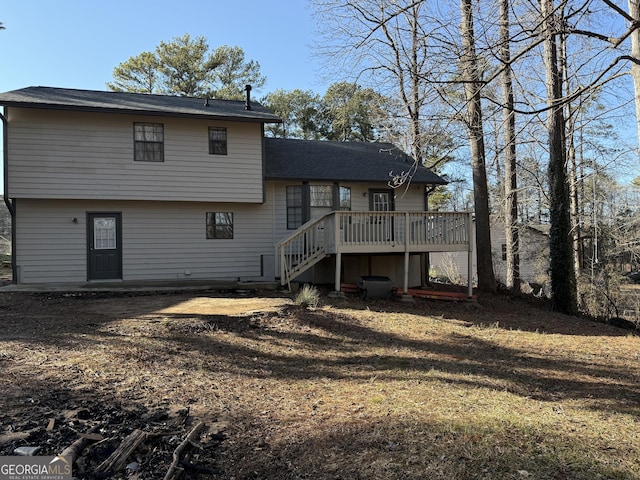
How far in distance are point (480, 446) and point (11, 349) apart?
18.5 feet

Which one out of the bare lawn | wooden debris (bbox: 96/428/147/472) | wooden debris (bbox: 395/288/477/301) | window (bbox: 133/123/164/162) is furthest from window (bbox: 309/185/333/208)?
wooden debris (bbox: 96/428/147/472)

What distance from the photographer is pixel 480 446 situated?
3148 mm

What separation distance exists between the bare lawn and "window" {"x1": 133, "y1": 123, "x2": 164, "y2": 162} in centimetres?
526

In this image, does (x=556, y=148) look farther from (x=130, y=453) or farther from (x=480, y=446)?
(x=130, y=453)

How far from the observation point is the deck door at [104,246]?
41.6ft

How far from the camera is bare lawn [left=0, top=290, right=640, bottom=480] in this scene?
9.77 ft

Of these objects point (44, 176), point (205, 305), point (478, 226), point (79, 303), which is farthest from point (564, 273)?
point (44, 176)

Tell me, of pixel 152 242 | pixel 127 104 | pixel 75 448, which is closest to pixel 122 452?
pixel 75 448

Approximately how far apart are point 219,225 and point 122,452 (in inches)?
436

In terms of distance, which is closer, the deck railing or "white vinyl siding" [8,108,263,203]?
the deck railing

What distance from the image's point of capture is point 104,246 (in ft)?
42.1

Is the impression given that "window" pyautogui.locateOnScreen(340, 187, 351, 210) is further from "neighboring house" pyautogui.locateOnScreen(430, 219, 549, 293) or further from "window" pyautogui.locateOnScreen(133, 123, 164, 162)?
"neighboring house" pyautogui.locateOnScreen(430, 219, 549, 293)

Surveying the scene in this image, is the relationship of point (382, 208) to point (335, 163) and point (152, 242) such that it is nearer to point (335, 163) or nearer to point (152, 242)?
point (335, 163)

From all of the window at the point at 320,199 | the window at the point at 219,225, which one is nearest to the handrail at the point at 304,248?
the window at the point at 320,199
